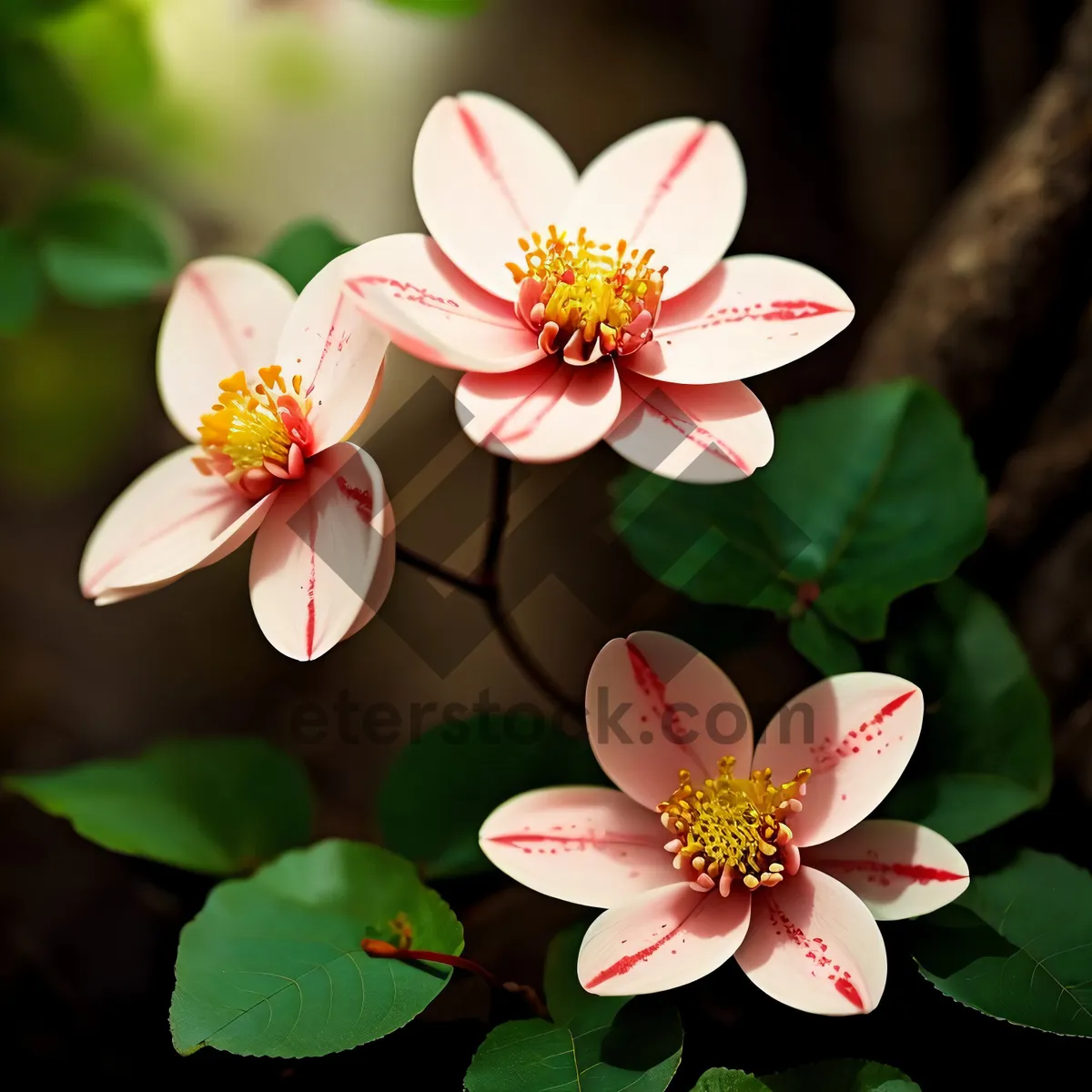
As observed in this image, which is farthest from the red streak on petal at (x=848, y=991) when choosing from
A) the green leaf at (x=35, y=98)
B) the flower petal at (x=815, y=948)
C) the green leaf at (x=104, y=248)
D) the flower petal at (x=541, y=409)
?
the green leaf at (x=35, y=98)

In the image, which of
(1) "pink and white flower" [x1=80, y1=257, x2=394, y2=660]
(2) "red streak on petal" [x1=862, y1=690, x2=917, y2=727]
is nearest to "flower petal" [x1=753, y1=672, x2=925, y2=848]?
(2) "red streak on petal" [x1=862, y1=690, x2=917, y2=727]

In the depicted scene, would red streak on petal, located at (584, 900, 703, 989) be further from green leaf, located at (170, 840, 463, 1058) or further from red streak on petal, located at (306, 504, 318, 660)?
red streak on petal, located at (306, 504, 318, 660)

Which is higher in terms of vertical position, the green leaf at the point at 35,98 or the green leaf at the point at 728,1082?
the green leaf at the point at 35,98

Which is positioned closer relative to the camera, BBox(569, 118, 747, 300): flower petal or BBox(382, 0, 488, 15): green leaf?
BBox(569, 118, 747, 300): flower petal

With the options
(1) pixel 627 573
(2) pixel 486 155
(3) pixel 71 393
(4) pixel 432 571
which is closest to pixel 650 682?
(4) pixel 432 571

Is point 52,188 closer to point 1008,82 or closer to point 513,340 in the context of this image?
point 513,340

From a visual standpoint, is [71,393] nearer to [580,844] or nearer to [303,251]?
[303,251]

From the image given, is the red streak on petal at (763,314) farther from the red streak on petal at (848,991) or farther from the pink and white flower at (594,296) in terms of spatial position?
the red streak on petal at (848,991)
